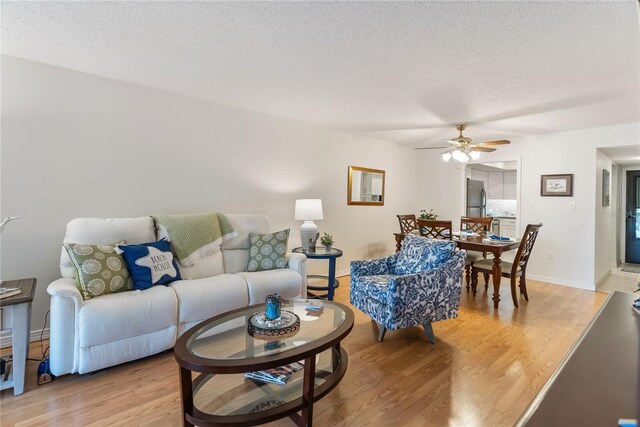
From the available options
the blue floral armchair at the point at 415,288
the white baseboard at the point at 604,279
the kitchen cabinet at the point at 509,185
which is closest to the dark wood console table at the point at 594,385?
the blue floral armchair at the point at 415,288

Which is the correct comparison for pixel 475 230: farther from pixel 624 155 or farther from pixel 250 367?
pixel 250 367

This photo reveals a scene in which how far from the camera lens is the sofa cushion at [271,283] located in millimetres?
2912

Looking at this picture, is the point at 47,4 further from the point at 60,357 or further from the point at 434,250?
the point at 434,250

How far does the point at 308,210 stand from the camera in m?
4.02

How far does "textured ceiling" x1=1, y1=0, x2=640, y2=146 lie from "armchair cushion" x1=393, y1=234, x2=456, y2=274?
1.45 meters

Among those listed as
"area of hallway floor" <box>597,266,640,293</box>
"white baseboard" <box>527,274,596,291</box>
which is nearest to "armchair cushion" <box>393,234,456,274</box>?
"white baseboard" <box>527,274,596,291</box>

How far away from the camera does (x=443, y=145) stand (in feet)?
19.2

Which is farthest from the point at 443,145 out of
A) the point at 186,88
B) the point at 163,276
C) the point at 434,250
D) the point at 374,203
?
the point at 163,276

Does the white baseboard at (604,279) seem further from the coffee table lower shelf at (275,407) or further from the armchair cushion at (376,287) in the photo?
the coffee table lower shelf at (275,407)

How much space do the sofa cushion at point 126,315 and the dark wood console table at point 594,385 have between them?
2.41 meters

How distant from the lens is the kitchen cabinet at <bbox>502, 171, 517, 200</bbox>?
7164mm

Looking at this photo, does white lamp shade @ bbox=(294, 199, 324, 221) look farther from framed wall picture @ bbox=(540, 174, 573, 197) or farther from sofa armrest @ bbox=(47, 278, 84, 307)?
framed wall picture @ bbox=(540, 174, 573, 197)

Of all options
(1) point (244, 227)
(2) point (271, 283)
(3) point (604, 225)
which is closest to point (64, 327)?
(2) point (271, 283)

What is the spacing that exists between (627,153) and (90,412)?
272 inches
